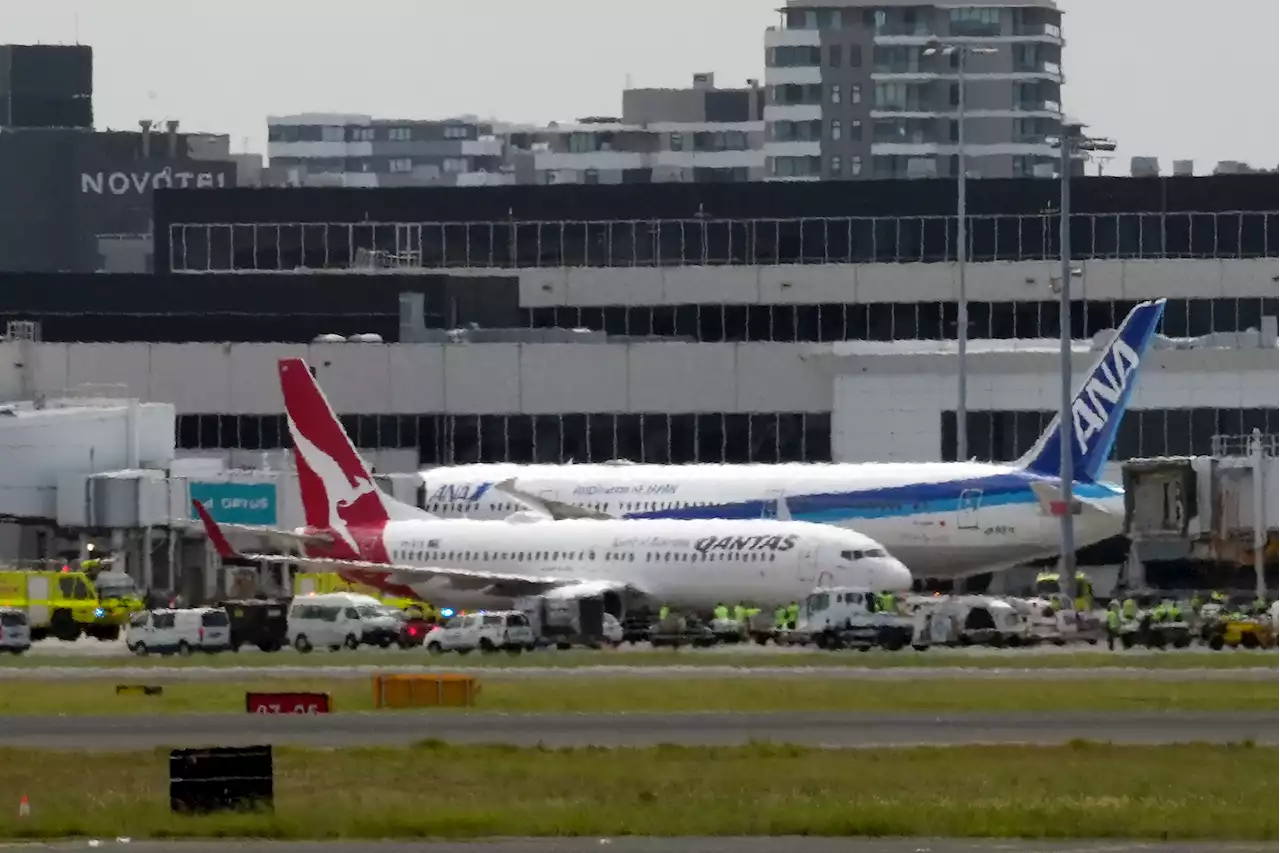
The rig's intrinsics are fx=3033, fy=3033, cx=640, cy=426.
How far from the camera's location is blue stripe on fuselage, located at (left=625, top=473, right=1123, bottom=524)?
315ft

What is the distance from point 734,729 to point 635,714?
4.26m

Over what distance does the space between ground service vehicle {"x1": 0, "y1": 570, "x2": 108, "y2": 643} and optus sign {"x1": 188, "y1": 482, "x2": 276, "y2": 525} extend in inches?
→ 575

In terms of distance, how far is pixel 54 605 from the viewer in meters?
93.3

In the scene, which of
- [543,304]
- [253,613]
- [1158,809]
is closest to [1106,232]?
[543,304]

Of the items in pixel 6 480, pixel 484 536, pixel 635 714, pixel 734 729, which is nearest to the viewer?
pixel 734 729

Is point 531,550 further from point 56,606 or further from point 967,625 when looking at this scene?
point 967,625

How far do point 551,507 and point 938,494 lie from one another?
45.3 ft

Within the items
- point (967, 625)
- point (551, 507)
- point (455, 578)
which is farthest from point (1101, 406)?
point (455, 578)

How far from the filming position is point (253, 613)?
85312 millimetres

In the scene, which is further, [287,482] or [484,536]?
[287,482]

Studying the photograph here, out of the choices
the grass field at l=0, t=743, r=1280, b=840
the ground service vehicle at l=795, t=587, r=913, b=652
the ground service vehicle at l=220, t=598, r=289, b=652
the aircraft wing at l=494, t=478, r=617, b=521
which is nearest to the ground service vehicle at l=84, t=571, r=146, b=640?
the ground service vehicle at l=220, t=598, r=289, b=652

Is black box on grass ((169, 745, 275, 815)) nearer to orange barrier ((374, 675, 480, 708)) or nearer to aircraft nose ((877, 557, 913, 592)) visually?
orange barrier ((374, 675, 480, 708))

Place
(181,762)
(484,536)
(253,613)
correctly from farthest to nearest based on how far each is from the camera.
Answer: (484,536) → (253,613) → (181,762)

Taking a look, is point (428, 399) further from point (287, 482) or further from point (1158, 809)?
point (1158, 809)
